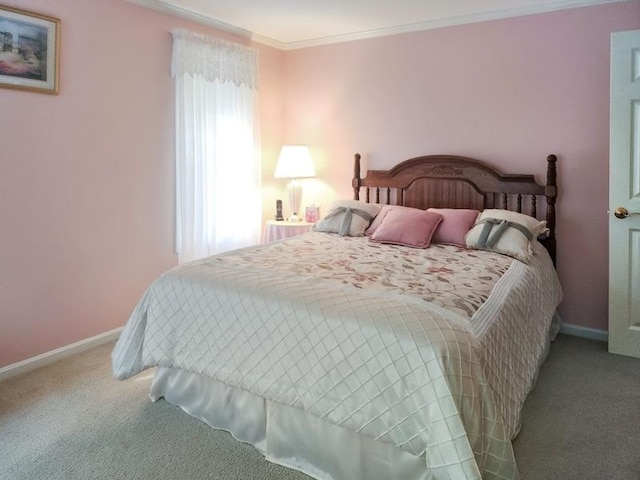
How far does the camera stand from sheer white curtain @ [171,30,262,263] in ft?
12.0

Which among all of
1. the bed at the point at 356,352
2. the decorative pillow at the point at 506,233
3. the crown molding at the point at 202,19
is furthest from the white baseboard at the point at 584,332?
the crown molding at the point at 202,19

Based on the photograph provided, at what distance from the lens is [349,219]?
367 cm

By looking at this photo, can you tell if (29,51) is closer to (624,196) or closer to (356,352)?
(356,352)

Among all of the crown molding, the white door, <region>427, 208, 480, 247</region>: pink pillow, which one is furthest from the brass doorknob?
the crown molding

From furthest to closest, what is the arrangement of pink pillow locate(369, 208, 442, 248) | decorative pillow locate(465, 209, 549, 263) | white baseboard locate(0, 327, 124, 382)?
pink pillow locate(369, 208, 442, 248) < decorative pillow locate(465, 209, 549, 263) < white baseboard locate(0, 327, 124, 382)

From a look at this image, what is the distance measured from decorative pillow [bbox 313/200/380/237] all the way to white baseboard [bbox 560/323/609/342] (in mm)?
1660

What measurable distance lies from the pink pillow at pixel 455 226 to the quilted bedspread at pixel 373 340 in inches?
20.1

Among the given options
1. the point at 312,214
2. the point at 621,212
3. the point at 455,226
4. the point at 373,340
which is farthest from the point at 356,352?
the point at 312,214

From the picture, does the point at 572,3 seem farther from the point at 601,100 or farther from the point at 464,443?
the point at 464,443

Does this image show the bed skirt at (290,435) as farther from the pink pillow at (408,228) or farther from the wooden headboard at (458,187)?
the wooden headboard at (458,187)

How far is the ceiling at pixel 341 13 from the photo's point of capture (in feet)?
11.1

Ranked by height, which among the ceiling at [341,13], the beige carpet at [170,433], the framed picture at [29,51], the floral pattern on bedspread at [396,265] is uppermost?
the ceiling at [341,13]

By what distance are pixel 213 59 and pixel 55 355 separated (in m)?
2.46

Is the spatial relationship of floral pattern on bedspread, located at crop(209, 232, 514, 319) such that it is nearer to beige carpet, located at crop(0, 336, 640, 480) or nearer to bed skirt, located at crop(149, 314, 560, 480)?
bed skirt, located at crop(149, 314, 560, 480)
